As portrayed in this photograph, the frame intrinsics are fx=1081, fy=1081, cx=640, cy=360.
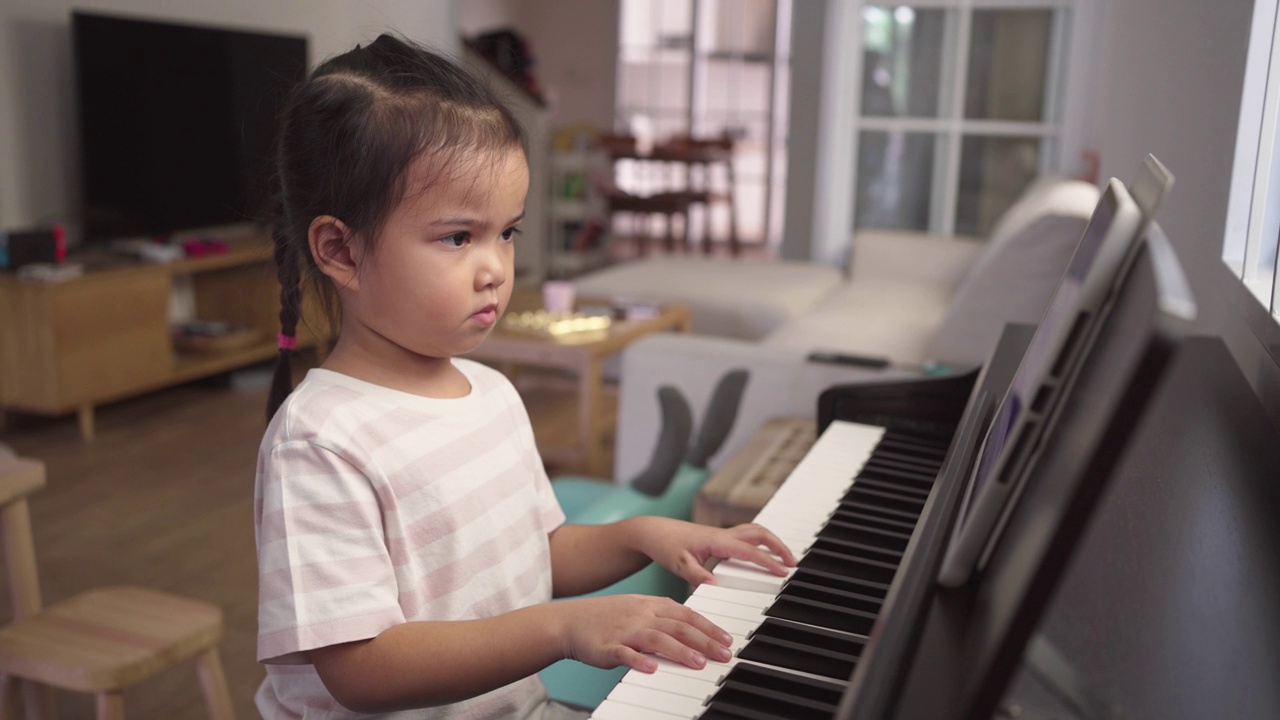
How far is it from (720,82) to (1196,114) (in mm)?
7794

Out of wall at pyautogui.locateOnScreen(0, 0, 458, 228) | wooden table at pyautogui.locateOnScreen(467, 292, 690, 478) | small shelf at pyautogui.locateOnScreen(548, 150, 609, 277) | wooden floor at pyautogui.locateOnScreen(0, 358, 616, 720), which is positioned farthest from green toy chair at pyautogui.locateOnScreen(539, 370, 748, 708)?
small shelf at pyautogui.locateOnScreen(548, 150, 609, 277)

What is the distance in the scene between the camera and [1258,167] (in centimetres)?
115

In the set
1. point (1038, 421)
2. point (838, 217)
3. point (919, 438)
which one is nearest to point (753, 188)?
point (838, 217)

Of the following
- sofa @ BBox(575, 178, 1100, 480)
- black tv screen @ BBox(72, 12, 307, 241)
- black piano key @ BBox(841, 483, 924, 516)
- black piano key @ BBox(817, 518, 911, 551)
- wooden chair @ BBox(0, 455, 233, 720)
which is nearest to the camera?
black piano key @ BBox(817, 518, 911, 551)

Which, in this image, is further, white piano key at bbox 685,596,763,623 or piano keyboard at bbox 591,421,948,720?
white piano key at bbox 685,596,763,623

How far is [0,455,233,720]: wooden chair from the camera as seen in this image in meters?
1.37

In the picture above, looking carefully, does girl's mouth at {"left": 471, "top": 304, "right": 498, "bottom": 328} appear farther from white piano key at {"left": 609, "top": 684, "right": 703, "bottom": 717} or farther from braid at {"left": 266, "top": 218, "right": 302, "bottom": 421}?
white piano key at {"left": 609, "top": 684, "right": 703, "bottom": 717}

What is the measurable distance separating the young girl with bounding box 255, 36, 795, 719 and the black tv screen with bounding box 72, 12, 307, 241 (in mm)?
2800

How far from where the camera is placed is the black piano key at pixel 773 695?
664mm

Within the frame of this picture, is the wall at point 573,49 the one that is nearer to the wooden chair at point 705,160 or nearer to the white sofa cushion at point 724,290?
the wooden chair at point 705,160

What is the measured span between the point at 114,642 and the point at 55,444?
229 cm

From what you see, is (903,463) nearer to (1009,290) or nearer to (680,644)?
(680,644)

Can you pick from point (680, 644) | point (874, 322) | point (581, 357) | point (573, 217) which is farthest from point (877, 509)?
point (573, 217)

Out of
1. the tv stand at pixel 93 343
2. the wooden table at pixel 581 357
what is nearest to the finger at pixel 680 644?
the wooden table at pixel 581 357
